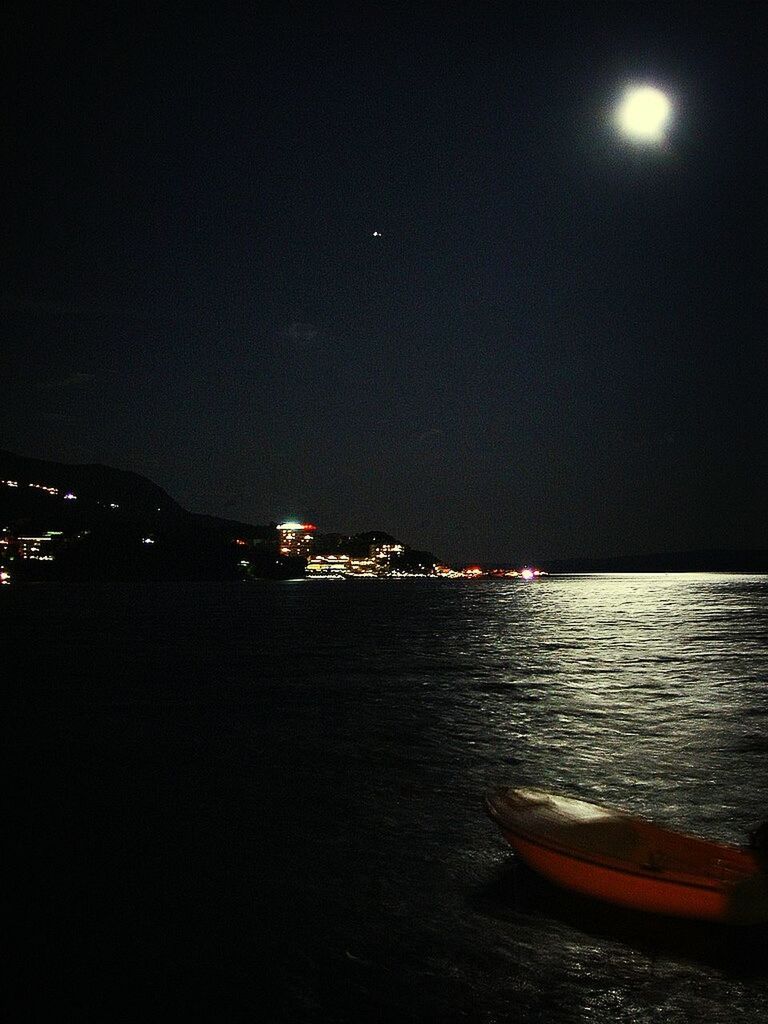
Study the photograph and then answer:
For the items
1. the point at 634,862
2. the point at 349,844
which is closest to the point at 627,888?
the point at 634,862

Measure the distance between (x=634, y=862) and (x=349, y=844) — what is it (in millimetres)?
5677

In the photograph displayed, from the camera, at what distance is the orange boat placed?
27.2 ft

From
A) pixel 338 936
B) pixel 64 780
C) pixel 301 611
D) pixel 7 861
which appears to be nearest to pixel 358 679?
pixel 64 780

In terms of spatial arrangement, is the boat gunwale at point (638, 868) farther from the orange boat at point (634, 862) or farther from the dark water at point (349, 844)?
the dark water at point (349, 844)

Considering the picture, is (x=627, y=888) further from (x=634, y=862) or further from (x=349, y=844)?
(x=349, y=844)

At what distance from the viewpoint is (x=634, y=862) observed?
880 centimetres

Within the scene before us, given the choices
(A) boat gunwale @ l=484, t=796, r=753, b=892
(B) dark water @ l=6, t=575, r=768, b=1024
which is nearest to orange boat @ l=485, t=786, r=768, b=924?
(A) boat gunwale @ l=484, t=796, r=753, b=892

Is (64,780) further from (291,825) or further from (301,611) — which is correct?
(301,611)

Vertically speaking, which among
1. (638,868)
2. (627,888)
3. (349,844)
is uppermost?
(638,868)

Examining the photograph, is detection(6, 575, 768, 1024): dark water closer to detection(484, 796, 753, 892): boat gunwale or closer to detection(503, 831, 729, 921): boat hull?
detection(503, 831, 729, 921): boat hull

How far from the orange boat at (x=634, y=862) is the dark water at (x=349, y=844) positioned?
0.53 m

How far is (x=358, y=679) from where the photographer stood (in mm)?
36938

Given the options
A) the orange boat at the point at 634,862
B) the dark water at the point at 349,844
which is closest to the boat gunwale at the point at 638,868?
the orange boat at the point at 634,862

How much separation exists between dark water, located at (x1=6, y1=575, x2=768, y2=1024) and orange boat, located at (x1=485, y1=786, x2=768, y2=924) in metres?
0.53
